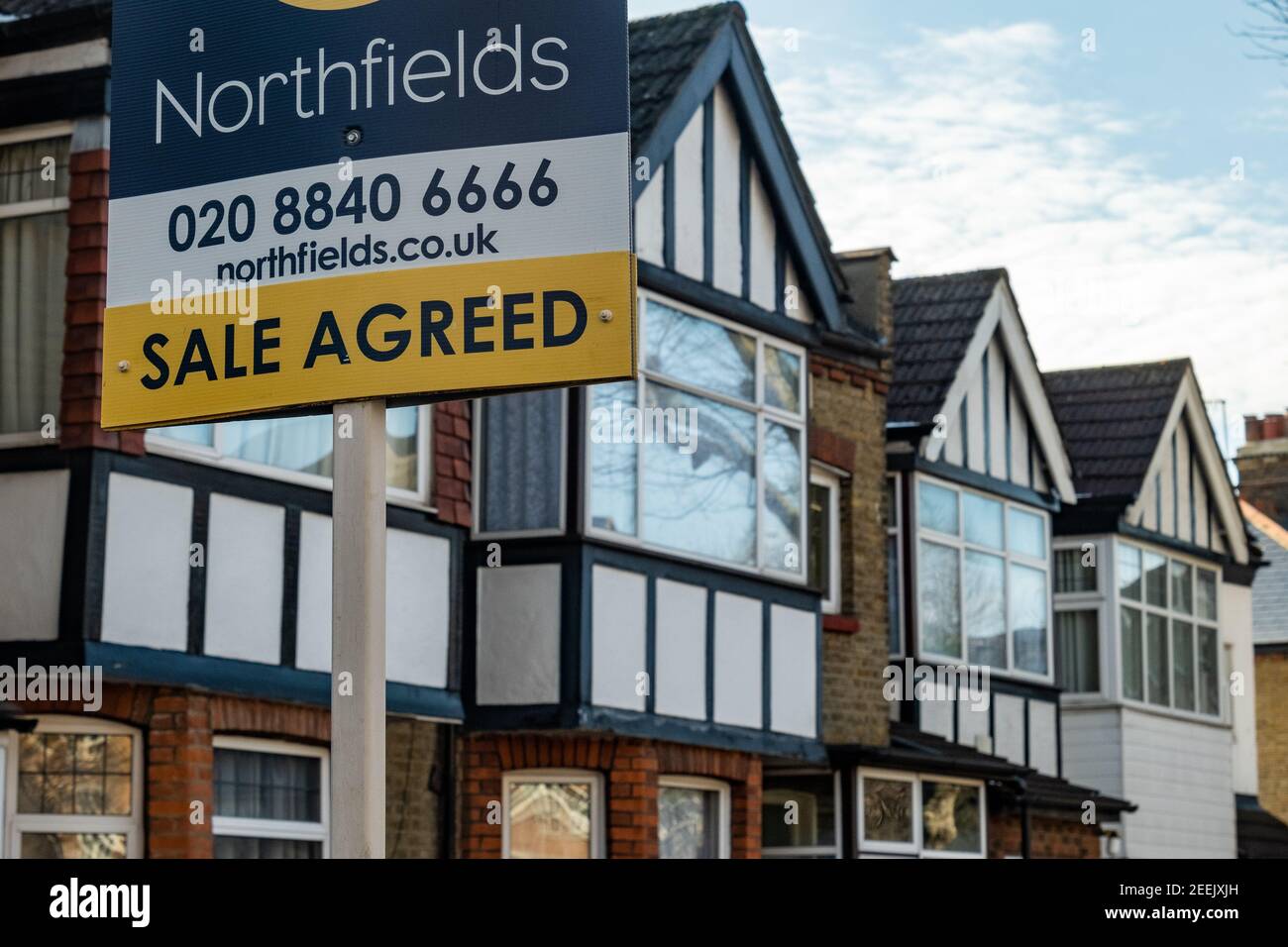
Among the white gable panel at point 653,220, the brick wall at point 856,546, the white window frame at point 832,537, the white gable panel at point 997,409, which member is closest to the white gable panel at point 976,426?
the white gable panel at point 997,409

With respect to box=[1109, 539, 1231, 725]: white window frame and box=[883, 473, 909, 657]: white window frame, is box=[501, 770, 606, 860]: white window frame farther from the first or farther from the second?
box=[1109, 539, 1231, 725]: white window frame

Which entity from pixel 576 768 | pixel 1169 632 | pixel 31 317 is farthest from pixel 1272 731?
pixel 31 317

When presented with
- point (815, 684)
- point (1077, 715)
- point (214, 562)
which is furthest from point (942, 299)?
point (214, 562)

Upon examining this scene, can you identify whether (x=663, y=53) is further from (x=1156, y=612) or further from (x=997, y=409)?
(x=1156, y=612)

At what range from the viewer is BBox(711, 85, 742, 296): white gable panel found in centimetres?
1523

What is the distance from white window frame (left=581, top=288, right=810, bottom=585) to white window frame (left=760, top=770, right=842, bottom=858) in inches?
91.7

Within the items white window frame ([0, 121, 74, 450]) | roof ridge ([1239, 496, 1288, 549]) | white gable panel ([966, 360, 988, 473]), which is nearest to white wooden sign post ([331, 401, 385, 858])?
white window frame ([0, 121, 74, 450])

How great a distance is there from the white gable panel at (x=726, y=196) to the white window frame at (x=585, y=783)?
3.74 meters

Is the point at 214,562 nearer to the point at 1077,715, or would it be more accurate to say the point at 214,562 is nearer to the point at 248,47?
the point at 248,47

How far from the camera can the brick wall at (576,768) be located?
44.8 feet

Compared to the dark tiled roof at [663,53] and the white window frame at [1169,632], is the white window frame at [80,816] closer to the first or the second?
the dark tiled roof at [663,53]

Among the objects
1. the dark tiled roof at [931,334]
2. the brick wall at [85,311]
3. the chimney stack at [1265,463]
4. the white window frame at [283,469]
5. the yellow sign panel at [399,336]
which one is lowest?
the yellow sign panel at [399,336]
